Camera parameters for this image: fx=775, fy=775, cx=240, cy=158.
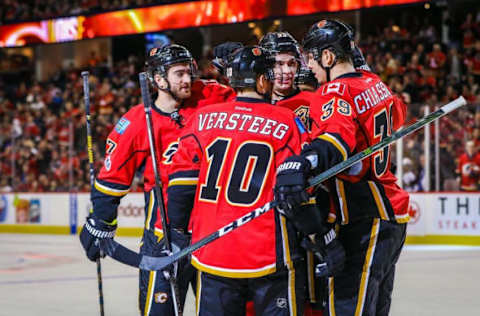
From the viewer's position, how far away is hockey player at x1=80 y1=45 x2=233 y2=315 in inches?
151

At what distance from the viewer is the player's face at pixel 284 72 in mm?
3879

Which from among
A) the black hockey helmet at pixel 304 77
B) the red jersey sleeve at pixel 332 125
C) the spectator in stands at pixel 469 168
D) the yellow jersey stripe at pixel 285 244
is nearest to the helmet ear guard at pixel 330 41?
the red jersey sleeve at pixel 332 125

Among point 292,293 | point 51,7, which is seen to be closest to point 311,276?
point 292,293

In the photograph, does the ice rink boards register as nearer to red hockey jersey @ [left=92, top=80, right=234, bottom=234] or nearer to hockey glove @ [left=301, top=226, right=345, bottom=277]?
red hockey jersey @ [left=92, top=80, right=234, bottom=234]

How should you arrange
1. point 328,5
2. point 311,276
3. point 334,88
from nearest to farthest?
point 334,88
point 311,276
point 328,5

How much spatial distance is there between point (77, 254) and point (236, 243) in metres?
7.95

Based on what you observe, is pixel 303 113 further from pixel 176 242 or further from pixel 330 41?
pixel 176 242

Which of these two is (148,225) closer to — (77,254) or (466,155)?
(77,254)

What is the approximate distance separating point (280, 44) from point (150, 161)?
0.88 metres

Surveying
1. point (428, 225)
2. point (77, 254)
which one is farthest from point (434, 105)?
point (77, 254)

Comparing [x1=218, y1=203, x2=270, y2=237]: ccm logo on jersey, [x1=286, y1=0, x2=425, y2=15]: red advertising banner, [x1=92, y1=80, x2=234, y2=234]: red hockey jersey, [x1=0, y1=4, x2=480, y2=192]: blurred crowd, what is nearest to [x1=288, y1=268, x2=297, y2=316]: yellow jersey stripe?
Answer: [x1=218, y1=203, x2=270, y2=237]: ccm logo on jersey

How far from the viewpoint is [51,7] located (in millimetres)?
21047

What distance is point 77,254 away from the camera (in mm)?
10578

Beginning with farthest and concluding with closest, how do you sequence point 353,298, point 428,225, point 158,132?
point 428,225, point 158,132, point 353,298
